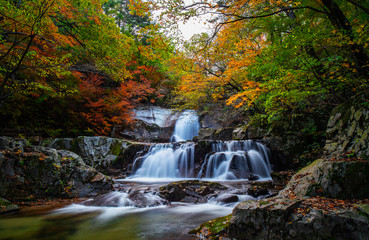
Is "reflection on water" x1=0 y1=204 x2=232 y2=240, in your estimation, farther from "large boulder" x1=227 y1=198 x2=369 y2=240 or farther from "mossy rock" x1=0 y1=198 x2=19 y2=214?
"large boulder" x1=227 y1=198 x2=369 y2=240

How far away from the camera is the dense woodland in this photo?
5.17m

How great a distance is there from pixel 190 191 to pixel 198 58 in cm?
449

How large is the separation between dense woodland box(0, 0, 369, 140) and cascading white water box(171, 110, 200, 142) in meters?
4.22

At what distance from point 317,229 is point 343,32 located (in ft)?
16.2

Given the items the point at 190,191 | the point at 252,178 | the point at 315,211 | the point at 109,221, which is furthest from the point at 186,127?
the point at 315,211

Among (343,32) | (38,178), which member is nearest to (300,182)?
(343,32)

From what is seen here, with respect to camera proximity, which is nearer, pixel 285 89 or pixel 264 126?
pixel 285 89

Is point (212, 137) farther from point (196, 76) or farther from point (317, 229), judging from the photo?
point (317, 229)

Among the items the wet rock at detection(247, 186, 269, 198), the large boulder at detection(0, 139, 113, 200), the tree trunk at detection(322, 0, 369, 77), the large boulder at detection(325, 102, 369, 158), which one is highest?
the tree trunk at detection(322, 0, 369, 77)

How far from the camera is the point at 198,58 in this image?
6547 millimetres

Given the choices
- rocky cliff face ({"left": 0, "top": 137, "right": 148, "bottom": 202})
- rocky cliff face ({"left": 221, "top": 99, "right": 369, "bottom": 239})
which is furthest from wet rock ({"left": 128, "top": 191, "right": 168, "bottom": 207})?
rocky cliff face ({"left": 221, "top": 99, "right": 369, "bottom": 239})

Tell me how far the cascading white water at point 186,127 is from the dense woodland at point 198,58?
422cm

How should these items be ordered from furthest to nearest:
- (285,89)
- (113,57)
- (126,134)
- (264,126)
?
(126,134) < (264,126) < (113,57) < (285,89)

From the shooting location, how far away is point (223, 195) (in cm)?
598
